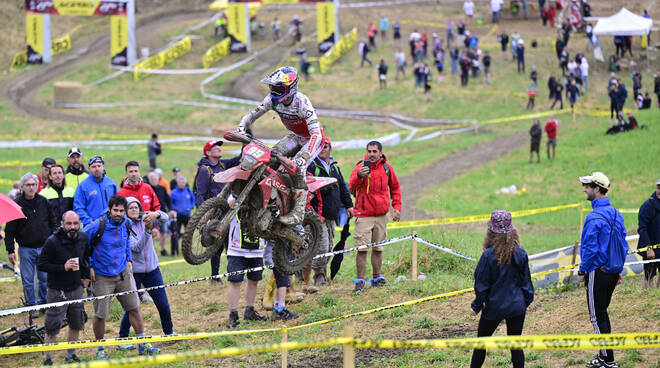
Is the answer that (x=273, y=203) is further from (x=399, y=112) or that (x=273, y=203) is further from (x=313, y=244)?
(x=399, y=112)

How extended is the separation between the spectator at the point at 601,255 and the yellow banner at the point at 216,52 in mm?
40667

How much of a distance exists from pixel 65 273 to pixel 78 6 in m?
38.4

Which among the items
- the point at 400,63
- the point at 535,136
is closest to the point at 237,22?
the point at 400,63

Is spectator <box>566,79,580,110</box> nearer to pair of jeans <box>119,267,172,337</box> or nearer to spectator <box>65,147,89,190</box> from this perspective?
spectator <box>65,147,89,190</box>

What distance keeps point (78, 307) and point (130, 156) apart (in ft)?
68.5

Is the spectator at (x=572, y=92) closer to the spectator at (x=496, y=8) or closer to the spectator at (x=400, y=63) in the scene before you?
the spectator at (x=400, y=63)

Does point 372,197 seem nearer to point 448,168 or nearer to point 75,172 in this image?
point 75,172

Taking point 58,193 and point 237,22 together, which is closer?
point 58,193

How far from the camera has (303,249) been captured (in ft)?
35.2

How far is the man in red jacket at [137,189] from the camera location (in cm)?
1228

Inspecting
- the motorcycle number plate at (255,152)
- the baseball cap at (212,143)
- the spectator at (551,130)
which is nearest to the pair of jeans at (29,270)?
the baseball cap at (212,143)

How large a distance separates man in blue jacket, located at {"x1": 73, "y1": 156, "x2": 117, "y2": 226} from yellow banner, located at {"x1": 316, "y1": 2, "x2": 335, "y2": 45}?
118ft

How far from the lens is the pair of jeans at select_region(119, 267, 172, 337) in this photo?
10.8 meters

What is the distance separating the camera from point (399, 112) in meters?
39.4
